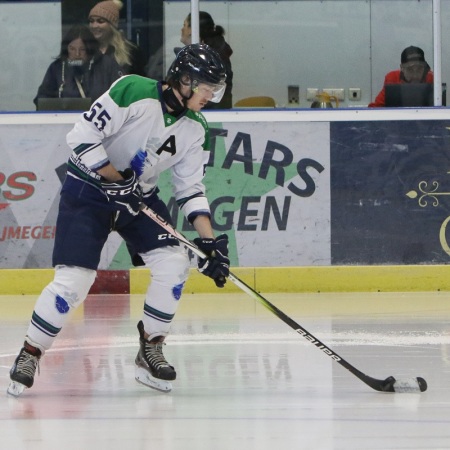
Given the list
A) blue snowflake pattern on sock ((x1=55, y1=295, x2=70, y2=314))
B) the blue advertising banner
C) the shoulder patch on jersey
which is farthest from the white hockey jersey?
the blue advertising banner

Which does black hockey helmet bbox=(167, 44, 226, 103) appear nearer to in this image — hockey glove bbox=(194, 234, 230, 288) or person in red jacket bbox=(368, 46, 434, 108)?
hockey glove bbox=(194, 234, 230, 288)

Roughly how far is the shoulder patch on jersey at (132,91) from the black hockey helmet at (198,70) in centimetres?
8

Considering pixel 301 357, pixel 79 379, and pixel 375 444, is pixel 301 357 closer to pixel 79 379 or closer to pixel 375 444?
pixel 79 379

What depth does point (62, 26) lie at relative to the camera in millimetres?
8602

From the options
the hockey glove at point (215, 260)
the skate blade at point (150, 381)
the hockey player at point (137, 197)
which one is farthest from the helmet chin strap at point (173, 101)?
the skate blade at point (150, 381)

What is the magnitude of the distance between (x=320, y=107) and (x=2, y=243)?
221 cm

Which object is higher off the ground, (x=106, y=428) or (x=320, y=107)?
(x=320, y=107)

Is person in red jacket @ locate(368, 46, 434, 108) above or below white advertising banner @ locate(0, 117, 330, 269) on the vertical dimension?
above

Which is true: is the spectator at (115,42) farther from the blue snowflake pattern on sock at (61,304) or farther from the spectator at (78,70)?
the blue snowflake pattern on sock at (61,304)

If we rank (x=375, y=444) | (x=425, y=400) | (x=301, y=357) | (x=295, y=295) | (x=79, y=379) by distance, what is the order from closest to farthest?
(x=375, y=444) < (x=425, y=400) < (x=79, y=379) < (x=301, y=357) < (x=295, y=295)

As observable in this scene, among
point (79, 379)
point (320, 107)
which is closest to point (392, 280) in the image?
point (320, 107)

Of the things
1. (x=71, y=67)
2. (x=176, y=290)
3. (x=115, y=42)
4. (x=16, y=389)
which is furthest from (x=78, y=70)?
(x=16, y=389)

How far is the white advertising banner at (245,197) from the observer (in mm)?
8422

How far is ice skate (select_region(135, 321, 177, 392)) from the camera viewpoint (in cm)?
478
